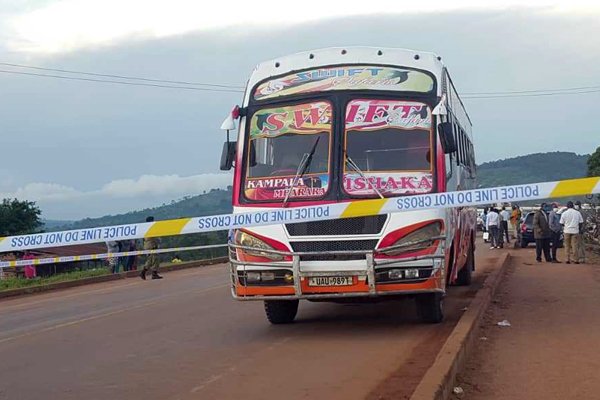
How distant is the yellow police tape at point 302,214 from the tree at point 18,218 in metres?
34.1

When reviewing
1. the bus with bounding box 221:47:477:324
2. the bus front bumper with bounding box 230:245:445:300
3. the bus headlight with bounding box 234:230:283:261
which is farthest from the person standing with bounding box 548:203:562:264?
the bus headlight with bounding box 234:230:283:261

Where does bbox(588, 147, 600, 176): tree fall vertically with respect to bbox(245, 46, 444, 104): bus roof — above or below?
above

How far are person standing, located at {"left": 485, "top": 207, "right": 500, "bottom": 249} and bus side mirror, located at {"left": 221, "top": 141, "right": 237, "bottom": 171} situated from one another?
23.2 m

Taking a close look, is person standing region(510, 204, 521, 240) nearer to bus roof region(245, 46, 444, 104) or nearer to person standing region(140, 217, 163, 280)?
person standing region(140, 217, 163, 280)

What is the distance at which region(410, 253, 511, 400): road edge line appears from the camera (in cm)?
608

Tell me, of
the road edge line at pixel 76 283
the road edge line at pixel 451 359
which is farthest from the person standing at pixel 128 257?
the road edge line at pixel 451 359

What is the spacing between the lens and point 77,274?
25.1 metres

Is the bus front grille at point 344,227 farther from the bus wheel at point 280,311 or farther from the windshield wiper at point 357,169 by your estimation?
the bus wheel at point 280,311

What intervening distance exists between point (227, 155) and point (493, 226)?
24553 millimetres

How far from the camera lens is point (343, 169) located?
391 inches

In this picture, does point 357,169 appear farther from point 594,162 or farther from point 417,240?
point 594,162

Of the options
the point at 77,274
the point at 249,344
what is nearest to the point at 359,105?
the point at 249,344

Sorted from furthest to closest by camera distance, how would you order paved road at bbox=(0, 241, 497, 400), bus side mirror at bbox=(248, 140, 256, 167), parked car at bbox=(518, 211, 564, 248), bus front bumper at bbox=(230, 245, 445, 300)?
parked car at bbox=(518, 211, 564, 248)
bus side mirror at bbox=(248, 140, 256, 167)
bus front bumper at bbox=(230, 245, 445, 300)
paved road at bbox=(0, 241, 497, 400)

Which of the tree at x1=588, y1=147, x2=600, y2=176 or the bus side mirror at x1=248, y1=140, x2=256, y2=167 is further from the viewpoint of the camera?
the tree at x1=588, y1=147, x2=600, y2=176
